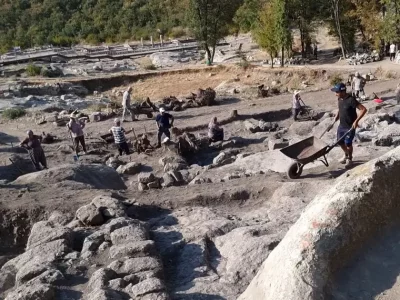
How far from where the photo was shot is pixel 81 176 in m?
13.6

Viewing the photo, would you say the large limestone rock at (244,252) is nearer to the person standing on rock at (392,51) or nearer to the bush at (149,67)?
the person standing on rock at (392,51)

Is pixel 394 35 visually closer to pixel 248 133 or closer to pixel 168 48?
pixel 248 133

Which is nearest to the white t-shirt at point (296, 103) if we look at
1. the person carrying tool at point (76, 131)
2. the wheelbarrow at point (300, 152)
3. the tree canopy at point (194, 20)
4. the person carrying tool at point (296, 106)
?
the person carrying tool at point (296, 106)

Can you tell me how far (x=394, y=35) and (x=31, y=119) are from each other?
2072 centimetres

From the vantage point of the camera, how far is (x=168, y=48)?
173ft

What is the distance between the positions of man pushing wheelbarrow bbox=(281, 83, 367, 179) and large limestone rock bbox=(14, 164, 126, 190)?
16.6 ft

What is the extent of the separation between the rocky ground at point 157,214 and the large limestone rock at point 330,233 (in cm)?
163

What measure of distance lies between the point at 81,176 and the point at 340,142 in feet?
21.5

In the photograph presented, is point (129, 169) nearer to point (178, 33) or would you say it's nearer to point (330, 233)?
point (330, 233)

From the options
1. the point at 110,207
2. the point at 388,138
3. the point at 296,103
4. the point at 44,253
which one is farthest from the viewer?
the point at 296,103

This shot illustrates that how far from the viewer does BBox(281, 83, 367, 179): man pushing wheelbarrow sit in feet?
33.6

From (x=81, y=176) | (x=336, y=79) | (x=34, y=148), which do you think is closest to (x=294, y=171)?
(x=81, y=176)

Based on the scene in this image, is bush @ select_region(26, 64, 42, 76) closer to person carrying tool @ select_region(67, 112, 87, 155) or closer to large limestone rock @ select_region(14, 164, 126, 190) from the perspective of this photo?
person carrying tool @ select_region(67, 112, 87, 155)

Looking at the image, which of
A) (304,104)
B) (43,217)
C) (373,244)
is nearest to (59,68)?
(304,104)
